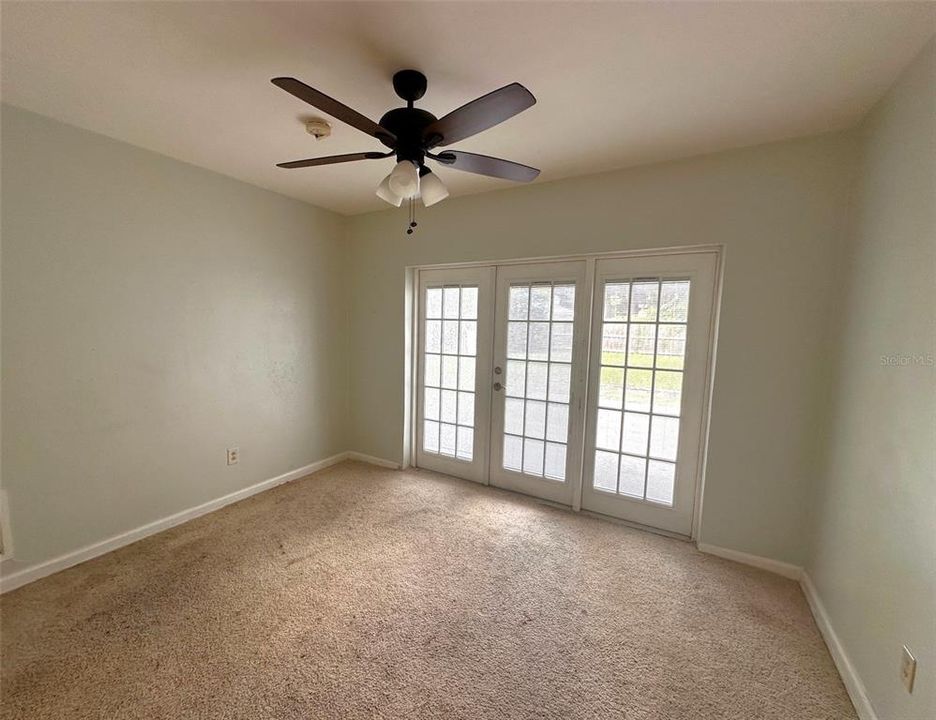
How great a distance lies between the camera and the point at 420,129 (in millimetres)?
1484

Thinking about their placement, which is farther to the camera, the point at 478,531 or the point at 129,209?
the point at 478,531

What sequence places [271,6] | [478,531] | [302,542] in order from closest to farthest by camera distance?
1. [271,6]
2. [302,542]
3. [478,531]

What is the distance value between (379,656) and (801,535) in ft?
7.58

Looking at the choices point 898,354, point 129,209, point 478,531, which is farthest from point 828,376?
point 129,209

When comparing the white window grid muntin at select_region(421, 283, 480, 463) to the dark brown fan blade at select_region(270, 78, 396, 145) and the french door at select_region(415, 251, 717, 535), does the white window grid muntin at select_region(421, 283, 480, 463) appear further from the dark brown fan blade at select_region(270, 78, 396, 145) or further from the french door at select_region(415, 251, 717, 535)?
the dark brown fan blade at select_region(270, 78, 396, 145)

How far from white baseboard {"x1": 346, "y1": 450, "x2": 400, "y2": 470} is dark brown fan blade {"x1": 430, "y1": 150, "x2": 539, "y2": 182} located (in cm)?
272

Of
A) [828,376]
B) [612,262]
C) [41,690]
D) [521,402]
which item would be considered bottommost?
[41,690]

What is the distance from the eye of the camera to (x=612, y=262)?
2555 millimetres

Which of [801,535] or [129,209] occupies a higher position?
[129,209]

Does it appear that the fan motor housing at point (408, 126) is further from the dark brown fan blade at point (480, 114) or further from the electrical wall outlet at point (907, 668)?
the electrical wall outlet at point (907, 668)

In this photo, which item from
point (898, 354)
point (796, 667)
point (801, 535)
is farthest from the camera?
point (801, 535)

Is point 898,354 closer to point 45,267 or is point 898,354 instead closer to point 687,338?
point 687,338

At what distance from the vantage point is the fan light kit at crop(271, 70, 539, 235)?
117 centimetres

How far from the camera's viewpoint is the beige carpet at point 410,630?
136cm
